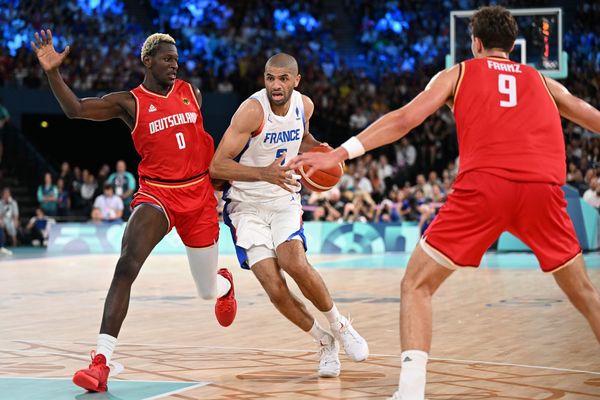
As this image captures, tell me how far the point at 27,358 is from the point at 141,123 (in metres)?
1.91

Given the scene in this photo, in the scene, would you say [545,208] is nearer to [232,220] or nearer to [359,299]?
[232,220]

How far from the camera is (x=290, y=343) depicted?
24.3 ft

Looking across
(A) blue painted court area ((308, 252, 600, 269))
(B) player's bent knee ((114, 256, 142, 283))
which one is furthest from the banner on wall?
(B) player's bent knee ((114, 256, 142, 283))

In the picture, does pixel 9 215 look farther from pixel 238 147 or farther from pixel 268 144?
pixel 238 147

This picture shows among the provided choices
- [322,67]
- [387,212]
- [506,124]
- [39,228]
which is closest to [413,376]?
[506,124]

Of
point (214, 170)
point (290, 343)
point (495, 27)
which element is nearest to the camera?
point (495, 27)

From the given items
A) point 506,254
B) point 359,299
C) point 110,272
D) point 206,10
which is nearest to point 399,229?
point 506,254

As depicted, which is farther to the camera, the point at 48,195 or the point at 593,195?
the point at 48,195

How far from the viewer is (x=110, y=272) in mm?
14750

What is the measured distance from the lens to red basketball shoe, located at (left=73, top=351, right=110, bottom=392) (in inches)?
210

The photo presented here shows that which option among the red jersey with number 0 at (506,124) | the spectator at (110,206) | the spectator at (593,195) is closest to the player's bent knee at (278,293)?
the red jersey with number 0 at (506,124)

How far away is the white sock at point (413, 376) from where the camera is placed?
4.48 m

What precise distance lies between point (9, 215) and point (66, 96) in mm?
16226

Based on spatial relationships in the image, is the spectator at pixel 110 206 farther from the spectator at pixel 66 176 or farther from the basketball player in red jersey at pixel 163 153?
the basketball player in red jersey at pixel 163 153
